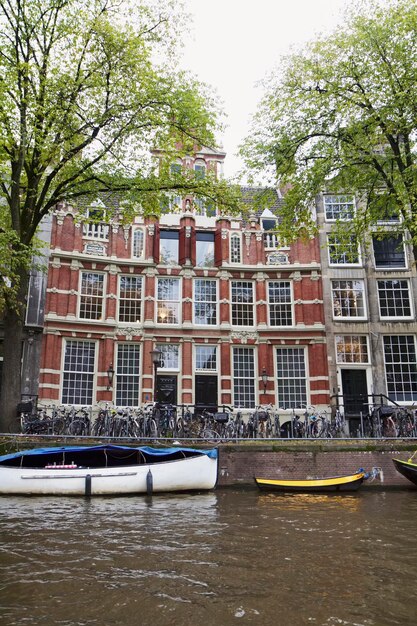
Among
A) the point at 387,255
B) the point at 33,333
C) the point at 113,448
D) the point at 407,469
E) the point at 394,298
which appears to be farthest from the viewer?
the point at 387,255

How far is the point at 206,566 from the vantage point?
6.11 metres

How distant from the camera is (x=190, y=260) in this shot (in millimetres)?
23969

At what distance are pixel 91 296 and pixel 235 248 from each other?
775cm

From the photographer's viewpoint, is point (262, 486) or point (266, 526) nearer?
point (266, 526)

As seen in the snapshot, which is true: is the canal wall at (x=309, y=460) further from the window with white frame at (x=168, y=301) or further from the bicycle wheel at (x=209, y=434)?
the window with white frame at (x=168, y=301)

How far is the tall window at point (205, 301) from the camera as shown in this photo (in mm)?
23753

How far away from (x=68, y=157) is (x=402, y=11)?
455 inches

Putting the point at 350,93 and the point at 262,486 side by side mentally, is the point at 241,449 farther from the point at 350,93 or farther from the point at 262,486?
the point at 350,93

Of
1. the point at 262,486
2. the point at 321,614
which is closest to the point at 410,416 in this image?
the point at 262,486

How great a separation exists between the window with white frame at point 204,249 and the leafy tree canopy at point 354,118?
7.02 m

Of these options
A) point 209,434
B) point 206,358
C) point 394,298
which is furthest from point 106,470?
point 394,298

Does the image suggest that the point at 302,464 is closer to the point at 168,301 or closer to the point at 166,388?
the point at 166,388

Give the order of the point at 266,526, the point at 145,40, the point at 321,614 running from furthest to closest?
1. the point at 145,40
2. the point at 266,526
3. the point at 321,614

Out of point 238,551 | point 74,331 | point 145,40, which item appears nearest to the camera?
point 238,551
